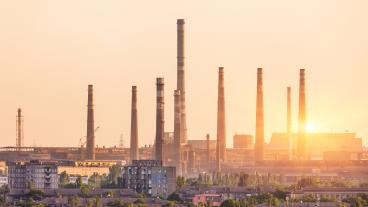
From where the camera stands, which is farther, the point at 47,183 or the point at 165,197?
the point at 47,183

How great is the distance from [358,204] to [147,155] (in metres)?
68.7

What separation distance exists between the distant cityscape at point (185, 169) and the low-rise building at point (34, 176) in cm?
9

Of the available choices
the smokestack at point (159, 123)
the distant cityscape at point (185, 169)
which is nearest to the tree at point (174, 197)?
the distant cityscape at point (185, 169)

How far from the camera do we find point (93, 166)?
460 ft

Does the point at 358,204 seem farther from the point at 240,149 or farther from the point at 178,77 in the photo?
the point at 240,149

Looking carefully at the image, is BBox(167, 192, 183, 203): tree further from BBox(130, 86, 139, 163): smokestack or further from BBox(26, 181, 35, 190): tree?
BBox(130, 86, 139, 163): smokestack

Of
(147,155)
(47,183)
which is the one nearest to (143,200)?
(47,183)

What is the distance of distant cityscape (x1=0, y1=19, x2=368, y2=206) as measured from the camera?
95812 mm

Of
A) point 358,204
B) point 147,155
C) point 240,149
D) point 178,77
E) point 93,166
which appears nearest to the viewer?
point 358,204

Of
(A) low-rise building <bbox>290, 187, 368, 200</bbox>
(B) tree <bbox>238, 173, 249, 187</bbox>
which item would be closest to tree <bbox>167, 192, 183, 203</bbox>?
(A) low-rise building <bbox>290, 187, 368, 200</bbox>

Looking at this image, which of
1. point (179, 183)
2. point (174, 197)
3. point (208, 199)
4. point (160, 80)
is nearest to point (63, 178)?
point (160, 80)

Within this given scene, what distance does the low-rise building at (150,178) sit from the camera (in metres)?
105

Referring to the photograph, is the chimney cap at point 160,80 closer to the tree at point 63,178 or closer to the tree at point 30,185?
the tree at point 63,178

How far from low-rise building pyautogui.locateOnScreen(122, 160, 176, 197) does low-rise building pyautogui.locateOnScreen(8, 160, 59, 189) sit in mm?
5579
